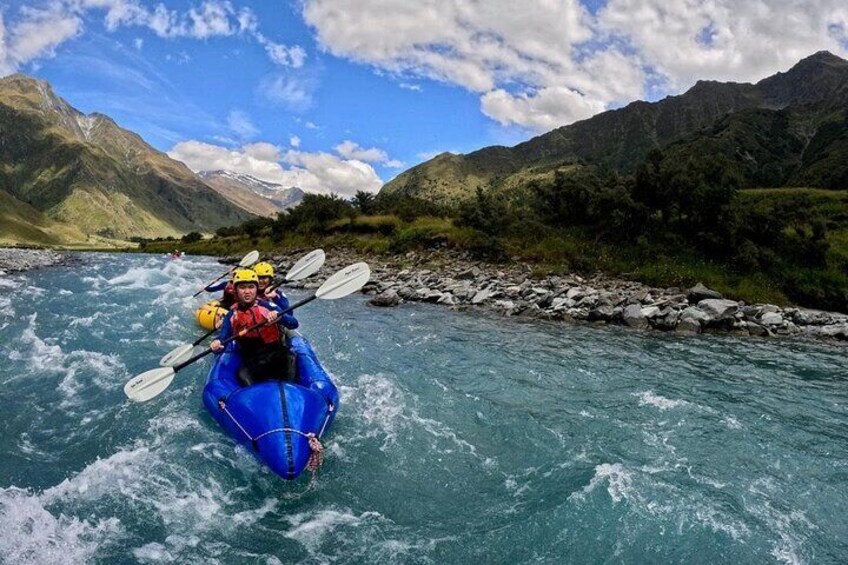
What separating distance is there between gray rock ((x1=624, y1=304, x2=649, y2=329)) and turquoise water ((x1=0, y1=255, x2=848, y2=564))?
4133 mm

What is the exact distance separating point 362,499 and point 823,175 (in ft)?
288

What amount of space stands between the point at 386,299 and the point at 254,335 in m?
13.5

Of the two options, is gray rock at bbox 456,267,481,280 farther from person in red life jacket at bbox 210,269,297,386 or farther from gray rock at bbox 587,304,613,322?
person in red life jacket at bbox 210,269,297,386

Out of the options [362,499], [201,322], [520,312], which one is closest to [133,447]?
[362,499]

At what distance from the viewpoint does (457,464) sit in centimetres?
793

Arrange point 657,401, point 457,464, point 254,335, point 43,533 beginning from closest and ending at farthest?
point 43,533
point 457,464
point 254,335
point 657,401

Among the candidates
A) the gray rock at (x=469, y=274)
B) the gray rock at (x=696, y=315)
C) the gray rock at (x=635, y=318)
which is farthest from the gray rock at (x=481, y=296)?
the gray rock at (x=696, y=315)

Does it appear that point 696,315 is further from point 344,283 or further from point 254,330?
point 254,330

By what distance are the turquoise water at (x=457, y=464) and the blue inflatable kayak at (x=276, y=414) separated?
1.27 ft

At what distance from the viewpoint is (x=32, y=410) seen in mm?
9500

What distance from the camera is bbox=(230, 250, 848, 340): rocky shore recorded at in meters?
18.6

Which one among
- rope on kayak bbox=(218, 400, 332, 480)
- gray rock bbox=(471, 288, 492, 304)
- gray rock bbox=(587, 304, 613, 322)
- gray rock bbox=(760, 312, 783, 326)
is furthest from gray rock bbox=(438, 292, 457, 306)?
rope on kayak bbox=(218, 400, 332, 480)

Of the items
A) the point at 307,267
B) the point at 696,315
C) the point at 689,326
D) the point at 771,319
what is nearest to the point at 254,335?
the point at 307,267

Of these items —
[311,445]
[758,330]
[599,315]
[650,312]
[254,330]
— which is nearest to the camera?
[311,445]
